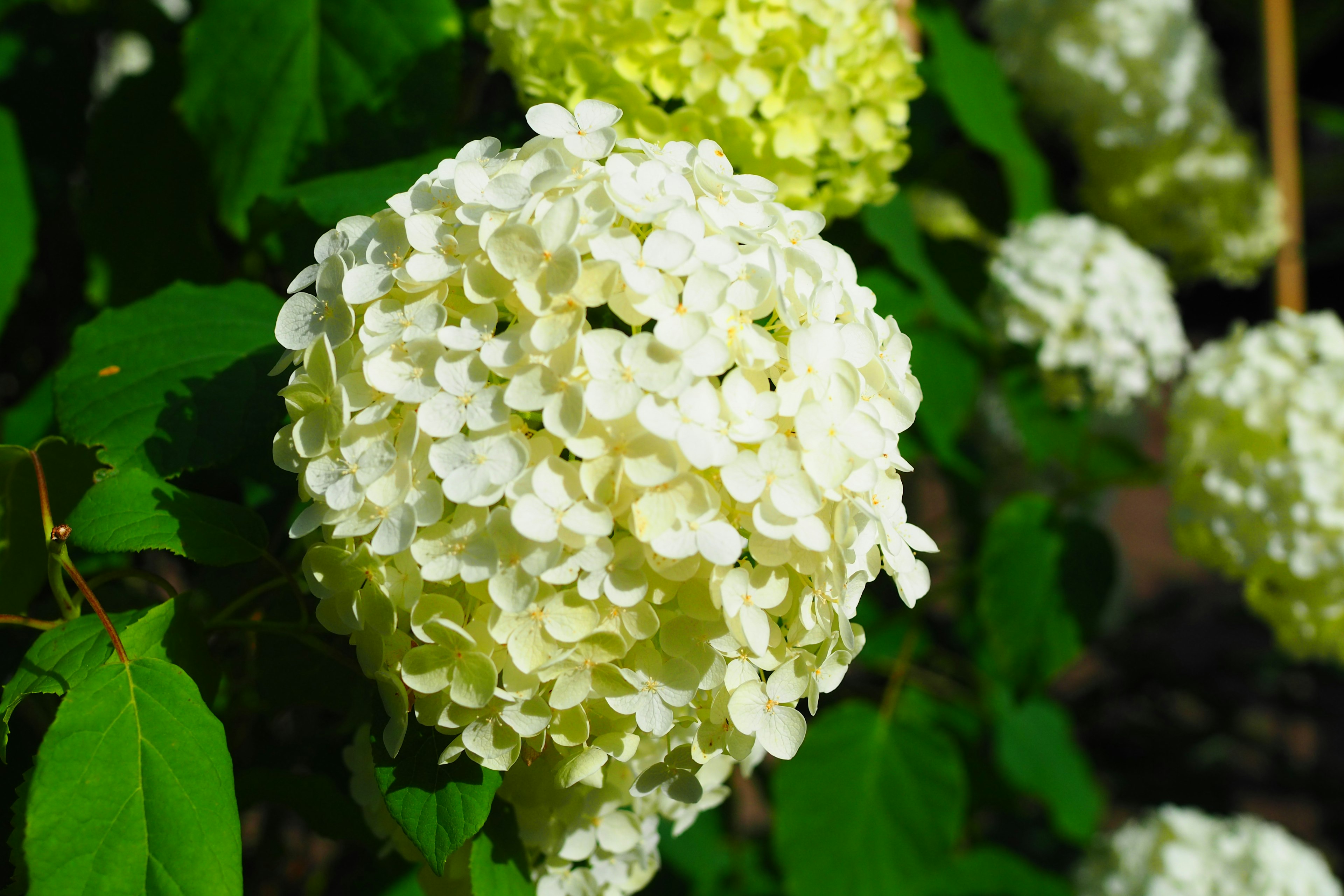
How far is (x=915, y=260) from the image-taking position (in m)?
1.21

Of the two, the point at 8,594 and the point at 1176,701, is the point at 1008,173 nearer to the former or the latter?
the point at 8,594

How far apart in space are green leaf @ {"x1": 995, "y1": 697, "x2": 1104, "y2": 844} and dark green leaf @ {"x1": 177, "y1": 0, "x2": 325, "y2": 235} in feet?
4.75

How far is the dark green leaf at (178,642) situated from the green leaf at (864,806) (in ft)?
2.74

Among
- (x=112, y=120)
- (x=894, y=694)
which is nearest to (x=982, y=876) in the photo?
(x=894, y=694)

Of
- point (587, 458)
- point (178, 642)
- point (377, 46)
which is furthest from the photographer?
point (377, 46)

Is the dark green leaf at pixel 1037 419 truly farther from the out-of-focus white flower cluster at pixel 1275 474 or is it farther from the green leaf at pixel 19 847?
the green leaf at pixel 19 847

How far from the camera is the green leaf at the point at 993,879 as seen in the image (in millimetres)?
1502

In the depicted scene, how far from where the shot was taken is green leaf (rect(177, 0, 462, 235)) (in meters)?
0.94

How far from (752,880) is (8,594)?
1332 mm

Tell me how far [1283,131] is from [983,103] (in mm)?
844

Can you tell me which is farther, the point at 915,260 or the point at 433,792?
the point at 915,260

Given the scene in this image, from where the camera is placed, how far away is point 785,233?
628 mm

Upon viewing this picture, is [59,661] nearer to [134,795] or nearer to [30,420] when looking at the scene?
[134,795]

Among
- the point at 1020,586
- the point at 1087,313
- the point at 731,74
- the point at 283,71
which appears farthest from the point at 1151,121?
the point at 283,71
